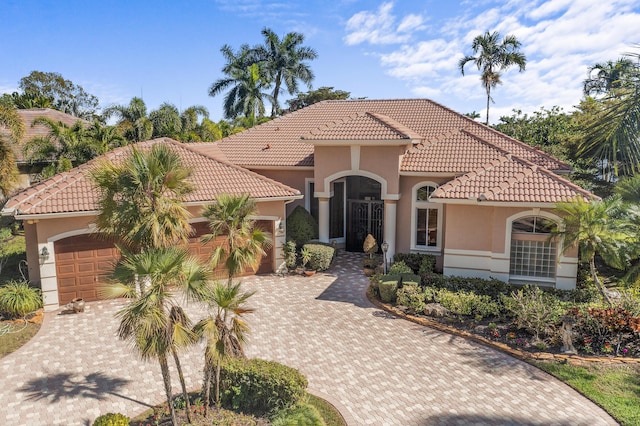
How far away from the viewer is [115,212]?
8.73 m

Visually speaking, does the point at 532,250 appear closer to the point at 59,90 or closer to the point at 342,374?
the point at 342,374

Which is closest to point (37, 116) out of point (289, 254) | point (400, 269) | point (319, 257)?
point (289, 254)

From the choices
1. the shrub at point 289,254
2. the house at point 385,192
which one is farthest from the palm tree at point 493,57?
the shrub at point 289,254

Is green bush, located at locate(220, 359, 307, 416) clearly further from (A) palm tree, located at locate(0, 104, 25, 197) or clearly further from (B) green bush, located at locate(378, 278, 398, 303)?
(A) palm tree, located at locate(0, 104, 25, 197)

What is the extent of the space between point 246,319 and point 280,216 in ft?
20.3

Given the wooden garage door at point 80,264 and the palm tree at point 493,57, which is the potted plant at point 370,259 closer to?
the wooden garage door at point 80,264

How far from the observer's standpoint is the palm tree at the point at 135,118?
3112cm

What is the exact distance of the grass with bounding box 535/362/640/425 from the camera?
398 inches

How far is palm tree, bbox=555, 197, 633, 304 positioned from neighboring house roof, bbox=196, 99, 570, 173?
6.37 meters

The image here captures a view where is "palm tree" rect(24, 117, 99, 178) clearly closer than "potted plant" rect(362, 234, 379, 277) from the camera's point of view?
No

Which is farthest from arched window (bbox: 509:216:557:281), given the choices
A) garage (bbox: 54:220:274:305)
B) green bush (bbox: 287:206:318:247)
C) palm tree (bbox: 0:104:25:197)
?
palm tree (bbox: 0:104:25:197)

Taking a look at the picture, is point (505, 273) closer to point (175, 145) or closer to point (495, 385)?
point (495, 385)

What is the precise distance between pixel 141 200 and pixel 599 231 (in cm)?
1366

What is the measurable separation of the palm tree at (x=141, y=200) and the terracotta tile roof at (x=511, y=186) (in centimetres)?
1189
